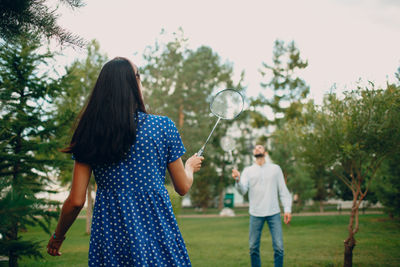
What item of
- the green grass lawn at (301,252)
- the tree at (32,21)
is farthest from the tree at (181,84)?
the tree at (32,21)

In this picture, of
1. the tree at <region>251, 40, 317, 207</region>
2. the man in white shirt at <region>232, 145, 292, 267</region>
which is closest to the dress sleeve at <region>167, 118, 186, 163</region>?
the man in white shirt at <region>232, 145, 292, 267</region>

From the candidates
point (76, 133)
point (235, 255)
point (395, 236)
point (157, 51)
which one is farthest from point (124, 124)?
point (157, 51)

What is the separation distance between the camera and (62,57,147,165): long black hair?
214cm

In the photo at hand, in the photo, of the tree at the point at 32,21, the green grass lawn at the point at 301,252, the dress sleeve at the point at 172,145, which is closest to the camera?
the dress sleeve at the point at 172,145

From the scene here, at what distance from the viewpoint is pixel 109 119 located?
217 centimetres

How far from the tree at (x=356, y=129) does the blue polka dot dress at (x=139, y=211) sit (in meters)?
7.39

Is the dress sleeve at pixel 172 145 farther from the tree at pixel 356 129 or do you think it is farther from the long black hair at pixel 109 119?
the tree at pixel 356 129

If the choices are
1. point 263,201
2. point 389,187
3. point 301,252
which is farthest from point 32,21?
point 389,187

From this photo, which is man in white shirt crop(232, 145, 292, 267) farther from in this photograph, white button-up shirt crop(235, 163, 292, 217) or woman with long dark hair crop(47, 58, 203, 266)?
woman with long dark hair crop(47, 58, 203, 266)

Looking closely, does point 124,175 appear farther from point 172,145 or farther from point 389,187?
point 389,187

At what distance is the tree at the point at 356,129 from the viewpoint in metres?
8.55

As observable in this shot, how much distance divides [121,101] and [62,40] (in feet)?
2.85

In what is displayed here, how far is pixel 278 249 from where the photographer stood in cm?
712

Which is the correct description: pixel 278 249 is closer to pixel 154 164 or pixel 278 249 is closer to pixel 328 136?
pixel 328 136
